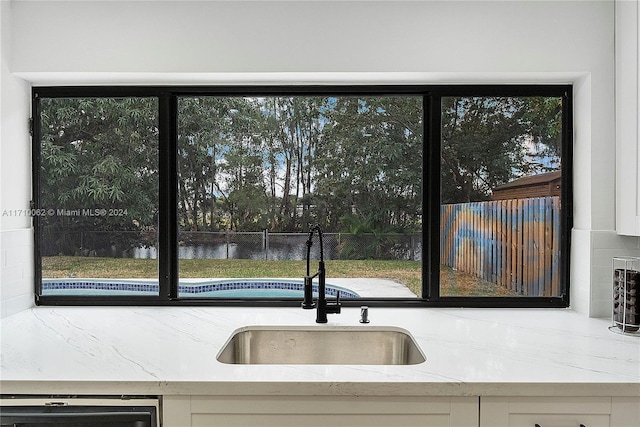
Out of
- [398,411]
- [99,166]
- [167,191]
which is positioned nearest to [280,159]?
[167,191]

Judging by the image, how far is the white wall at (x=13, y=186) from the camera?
2094 millimetres

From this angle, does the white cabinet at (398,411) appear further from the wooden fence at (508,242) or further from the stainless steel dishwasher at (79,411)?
the wooden fence at (508,242)

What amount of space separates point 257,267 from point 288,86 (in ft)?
2.99

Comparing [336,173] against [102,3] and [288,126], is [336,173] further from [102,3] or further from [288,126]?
[102,3]

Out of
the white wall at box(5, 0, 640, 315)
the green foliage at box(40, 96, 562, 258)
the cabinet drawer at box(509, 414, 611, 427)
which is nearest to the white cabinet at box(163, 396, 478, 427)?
the cabinet drawer at box(509, 414, 611, 427)

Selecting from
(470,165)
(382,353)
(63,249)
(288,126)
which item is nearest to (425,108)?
(470,165)

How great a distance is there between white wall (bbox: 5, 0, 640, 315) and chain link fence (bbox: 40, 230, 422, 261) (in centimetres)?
78

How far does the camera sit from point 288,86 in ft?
7.46

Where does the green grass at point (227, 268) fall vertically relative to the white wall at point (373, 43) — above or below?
below

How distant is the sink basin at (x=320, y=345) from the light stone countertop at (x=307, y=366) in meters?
0.04

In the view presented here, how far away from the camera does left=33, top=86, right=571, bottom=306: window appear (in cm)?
226

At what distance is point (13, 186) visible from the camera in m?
2.17

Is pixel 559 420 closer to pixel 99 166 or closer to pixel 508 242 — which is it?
pixel 508 242

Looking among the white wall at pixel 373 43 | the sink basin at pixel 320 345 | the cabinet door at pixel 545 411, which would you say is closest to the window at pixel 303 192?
the white wall at pixel 373 43
